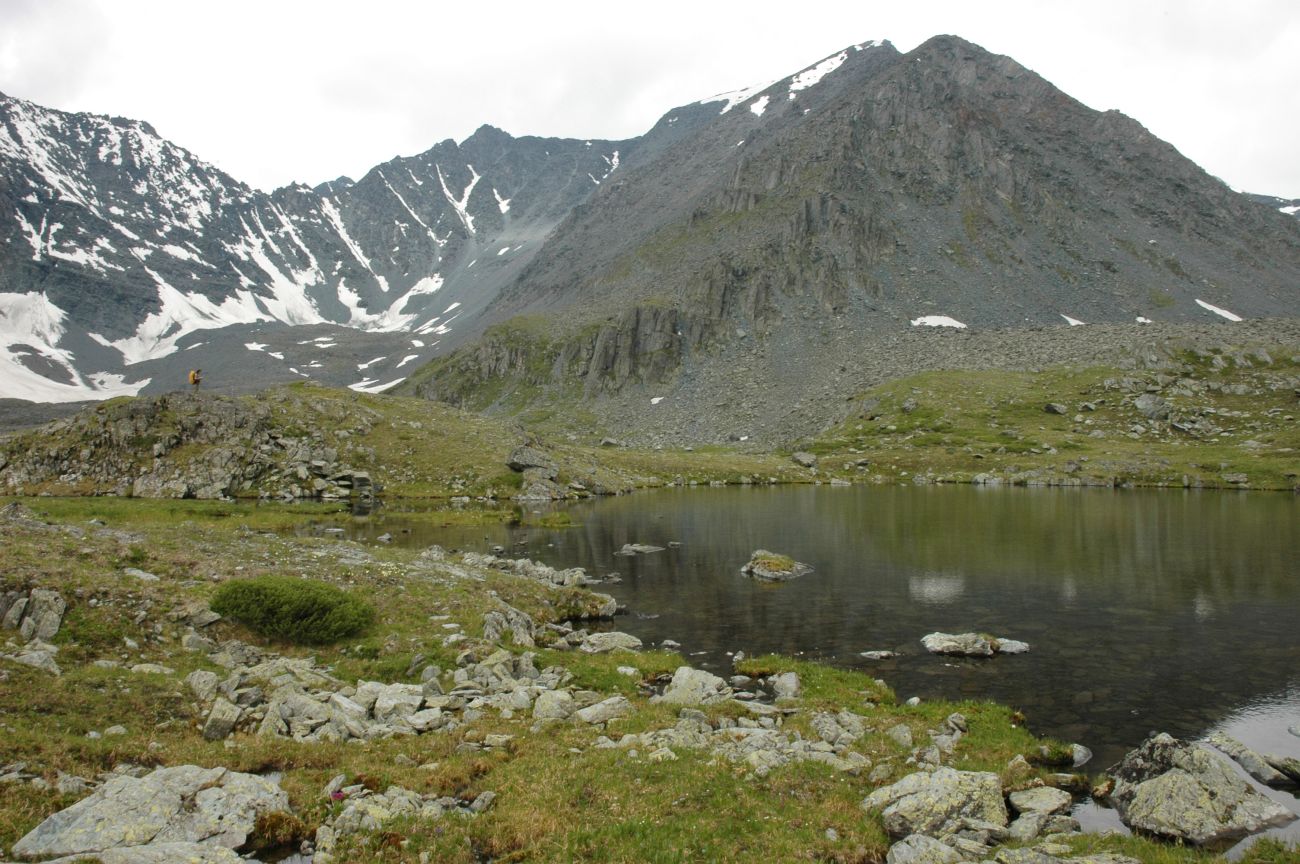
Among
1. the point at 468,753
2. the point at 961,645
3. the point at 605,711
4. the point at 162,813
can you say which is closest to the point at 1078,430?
the point at 961,645

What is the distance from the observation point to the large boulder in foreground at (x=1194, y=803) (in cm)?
1227

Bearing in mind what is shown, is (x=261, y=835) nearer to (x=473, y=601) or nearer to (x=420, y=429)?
(x=473, y=601)

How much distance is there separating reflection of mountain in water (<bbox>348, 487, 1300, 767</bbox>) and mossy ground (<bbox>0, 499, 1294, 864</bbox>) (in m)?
4.00

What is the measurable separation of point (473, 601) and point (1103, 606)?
96.0ft

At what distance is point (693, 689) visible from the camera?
20.8 metres

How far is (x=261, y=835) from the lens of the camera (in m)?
11.2

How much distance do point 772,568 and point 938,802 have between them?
2835 centimetres

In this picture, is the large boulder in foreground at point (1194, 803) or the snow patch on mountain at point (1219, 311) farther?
the snow patch on mountain at point (1219, 311)

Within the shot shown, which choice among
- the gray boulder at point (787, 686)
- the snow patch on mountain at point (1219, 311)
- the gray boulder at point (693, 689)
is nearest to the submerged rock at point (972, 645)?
the gray boulder at point (787, 686)

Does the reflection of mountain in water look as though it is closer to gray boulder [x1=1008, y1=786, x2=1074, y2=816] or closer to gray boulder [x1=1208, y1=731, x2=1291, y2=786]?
gray boulder [x1=1208, y1=731, x2=1291, y2=786]

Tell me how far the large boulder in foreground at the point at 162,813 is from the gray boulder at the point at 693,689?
434 inches

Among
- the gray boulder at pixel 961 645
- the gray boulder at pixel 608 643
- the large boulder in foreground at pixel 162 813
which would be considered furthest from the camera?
the gray boulder at pixel 608 643

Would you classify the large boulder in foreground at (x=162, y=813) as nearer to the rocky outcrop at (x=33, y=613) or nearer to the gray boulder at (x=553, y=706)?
the gray boulder at (x=553, y=706)

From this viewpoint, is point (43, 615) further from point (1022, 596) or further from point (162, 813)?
point (1022, 596)
